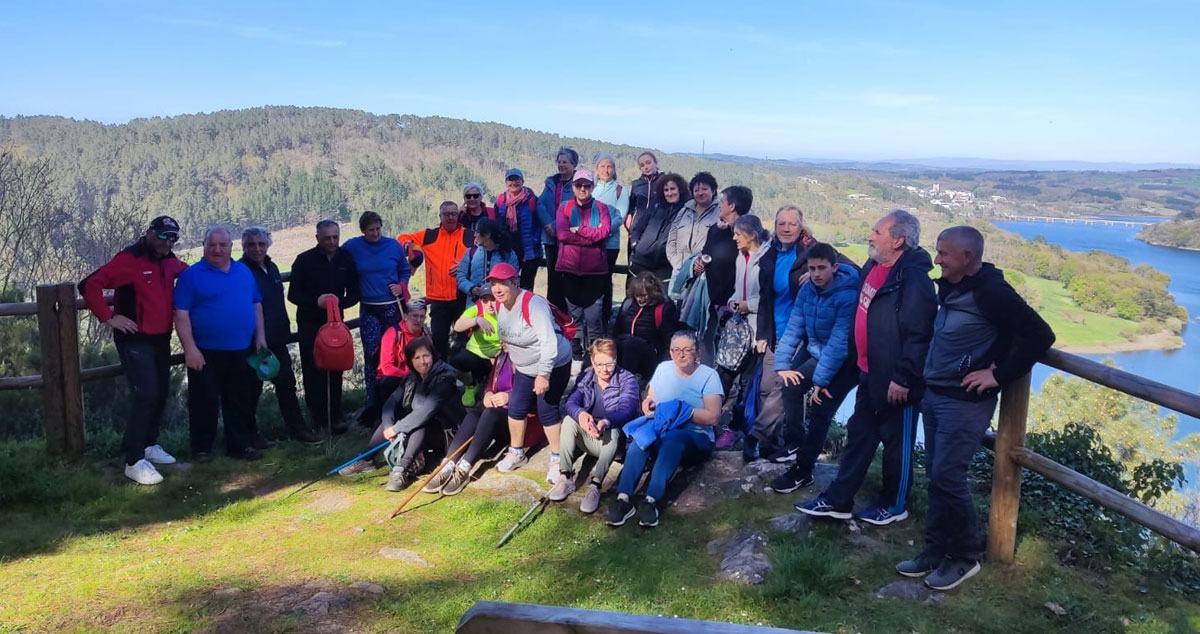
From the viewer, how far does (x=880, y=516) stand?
4.69 m

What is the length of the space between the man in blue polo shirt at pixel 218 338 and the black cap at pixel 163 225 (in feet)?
0.68

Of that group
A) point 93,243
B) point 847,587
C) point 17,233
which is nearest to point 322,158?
point 93,243

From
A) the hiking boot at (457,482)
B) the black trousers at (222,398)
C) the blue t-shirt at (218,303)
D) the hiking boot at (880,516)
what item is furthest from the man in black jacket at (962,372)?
the black trousers at (222,398)

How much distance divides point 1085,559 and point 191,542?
17.1ft

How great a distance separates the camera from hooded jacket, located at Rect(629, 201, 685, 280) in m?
7.11

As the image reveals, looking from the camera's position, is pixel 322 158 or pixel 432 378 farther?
pixel 322 158

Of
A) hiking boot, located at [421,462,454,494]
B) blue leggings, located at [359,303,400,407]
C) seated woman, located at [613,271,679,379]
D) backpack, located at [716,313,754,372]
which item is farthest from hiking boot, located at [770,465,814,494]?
blue leggings, located at [359,303,400,407]

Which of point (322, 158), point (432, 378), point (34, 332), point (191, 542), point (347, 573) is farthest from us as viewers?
point (322, 158)

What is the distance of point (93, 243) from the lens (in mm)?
25266

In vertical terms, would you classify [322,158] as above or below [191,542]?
above

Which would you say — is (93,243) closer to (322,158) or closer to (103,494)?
(103,494)

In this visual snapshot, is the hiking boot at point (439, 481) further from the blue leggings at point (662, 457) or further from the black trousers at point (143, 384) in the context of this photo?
the black trousers at point (143, 384)

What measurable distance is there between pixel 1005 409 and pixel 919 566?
0.94 metres

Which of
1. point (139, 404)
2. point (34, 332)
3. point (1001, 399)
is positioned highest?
point (1001, 399)
